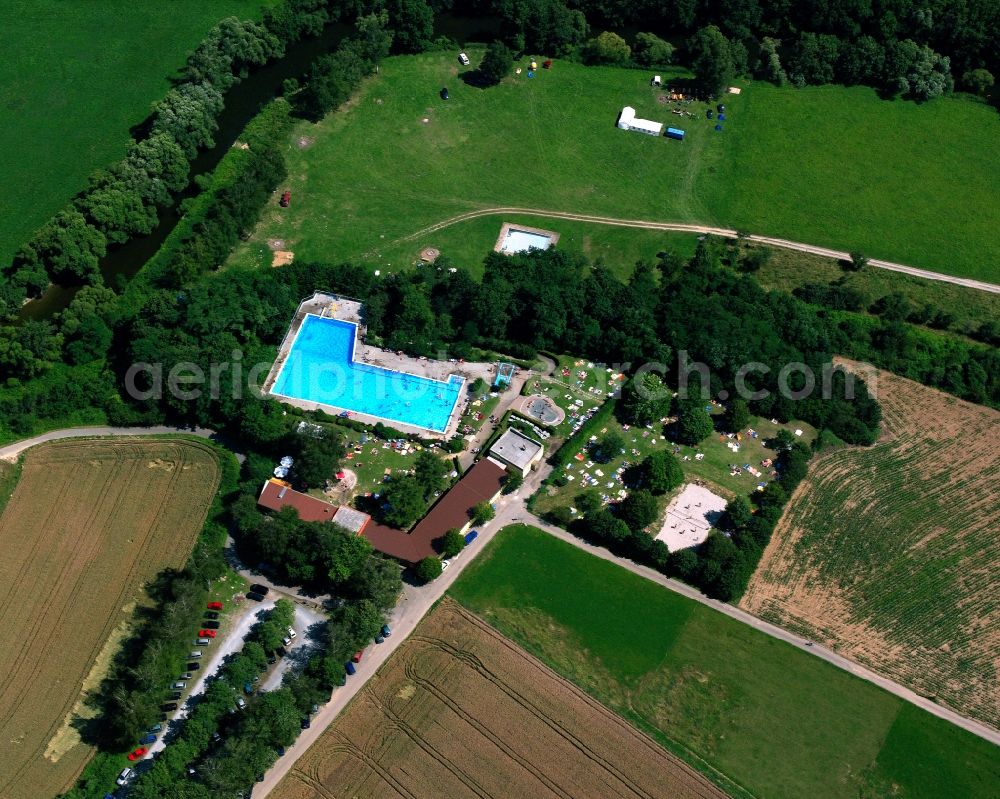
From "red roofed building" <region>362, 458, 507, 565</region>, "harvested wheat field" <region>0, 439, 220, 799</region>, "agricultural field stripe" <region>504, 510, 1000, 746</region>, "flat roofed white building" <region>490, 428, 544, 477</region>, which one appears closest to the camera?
"agricultural field stripe" <region>504, 510, 1000, 746</region>

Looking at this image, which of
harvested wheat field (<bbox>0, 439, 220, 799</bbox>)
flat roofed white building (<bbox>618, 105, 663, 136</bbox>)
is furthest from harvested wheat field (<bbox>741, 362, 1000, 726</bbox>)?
harvested wheat field (<bbox>0, 439, 220, 799</bbox>)

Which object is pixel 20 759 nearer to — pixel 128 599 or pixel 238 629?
pixel 128 599

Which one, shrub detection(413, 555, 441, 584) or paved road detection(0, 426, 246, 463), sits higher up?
shrub detection(413, 555, 441, 584)

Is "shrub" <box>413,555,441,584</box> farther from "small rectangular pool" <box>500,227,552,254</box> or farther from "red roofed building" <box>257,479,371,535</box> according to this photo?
"small rectangular pool" <box>500,227,552,254</box>

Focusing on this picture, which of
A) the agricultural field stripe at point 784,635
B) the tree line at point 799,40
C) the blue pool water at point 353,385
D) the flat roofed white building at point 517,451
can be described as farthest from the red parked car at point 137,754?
the tree line at point 799,40

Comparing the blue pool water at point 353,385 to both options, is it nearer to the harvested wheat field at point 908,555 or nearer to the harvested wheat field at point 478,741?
the harvested wheat field at point 478,741

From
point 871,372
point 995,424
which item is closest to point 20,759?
point 871,372

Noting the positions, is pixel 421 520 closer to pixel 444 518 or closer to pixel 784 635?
pixel 444 518
